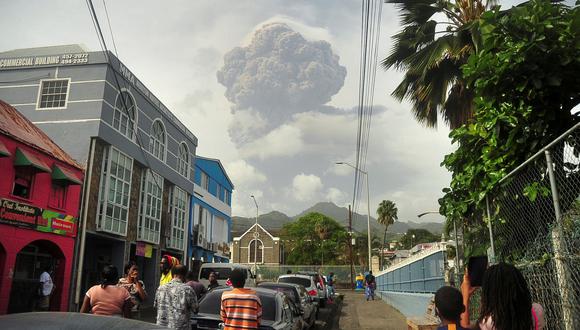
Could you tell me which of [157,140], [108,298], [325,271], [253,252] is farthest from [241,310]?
[253,252]

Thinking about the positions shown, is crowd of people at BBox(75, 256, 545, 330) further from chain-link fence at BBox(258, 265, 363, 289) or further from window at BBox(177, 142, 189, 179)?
chain-link fence at BBox(258, 265, 363, 289)

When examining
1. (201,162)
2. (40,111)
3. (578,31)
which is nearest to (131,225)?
(40,111)

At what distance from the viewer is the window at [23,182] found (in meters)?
15.5

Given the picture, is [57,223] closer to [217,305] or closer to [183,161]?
[217,305]

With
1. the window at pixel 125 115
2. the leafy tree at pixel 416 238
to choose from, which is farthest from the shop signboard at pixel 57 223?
the leafy tree at pixel 416 238

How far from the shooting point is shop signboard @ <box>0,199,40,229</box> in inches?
580

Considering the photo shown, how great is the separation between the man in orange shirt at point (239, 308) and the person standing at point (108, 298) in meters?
1.43

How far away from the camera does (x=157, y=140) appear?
2597 centimetres

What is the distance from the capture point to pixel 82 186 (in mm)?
19078

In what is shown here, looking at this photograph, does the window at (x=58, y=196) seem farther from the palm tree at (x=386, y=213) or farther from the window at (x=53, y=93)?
the palm tree at (x=386, y=213)

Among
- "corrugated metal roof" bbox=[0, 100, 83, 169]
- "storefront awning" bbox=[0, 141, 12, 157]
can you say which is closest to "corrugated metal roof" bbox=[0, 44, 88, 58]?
"corrugated metal roof" bbox=[0, 100, 83, 169]

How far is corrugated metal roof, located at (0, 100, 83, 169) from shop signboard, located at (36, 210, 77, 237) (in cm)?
214

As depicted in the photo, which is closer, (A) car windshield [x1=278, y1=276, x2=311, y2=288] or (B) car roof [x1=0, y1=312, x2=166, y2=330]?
(B) car roof [x1=0, y1=312, x2=166, y2=330]

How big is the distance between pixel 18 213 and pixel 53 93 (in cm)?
730
